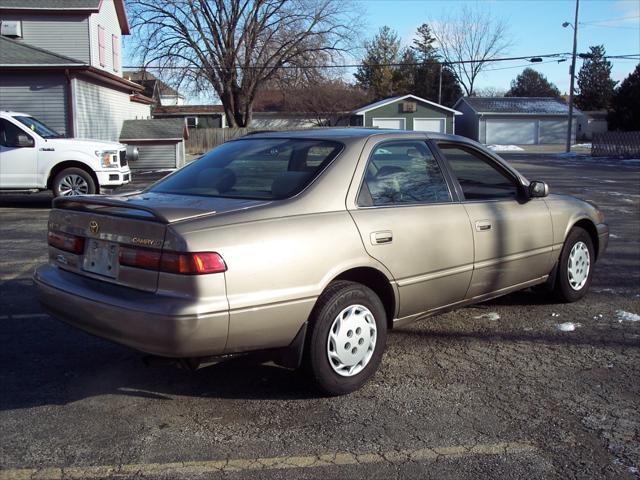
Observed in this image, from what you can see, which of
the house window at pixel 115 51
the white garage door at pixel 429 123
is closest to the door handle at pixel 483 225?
the house window at pixel 115 51

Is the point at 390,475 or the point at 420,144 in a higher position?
the point at 420,144

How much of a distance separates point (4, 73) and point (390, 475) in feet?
69.9

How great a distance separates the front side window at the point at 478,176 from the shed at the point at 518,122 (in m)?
54.8

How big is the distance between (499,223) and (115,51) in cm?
2733

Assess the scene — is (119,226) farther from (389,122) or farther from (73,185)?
Answer: (389,122)

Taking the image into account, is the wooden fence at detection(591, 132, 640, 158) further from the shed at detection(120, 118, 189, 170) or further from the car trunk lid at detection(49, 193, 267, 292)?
the car trunk lid at detection(49, 193, 267, 292)

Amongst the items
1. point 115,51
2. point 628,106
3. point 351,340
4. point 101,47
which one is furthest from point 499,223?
point 628,106

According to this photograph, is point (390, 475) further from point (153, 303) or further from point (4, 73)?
point (4, 73)

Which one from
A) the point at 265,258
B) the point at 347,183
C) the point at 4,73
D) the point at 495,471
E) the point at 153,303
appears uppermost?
the point at 4,73

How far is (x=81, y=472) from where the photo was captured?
124 inches

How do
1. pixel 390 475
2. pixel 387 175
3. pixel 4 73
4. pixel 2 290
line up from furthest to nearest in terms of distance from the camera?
pixel 4 73 → pixel 2 290 → pixel 387 175 → pixel 390 475

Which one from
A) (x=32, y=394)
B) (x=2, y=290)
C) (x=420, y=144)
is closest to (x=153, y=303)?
(x=32, y=394)

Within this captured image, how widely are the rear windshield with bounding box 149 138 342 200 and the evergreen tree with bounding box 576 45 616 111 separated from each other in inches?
3454

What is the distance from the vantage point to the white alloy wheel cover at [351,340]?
3916 mm
